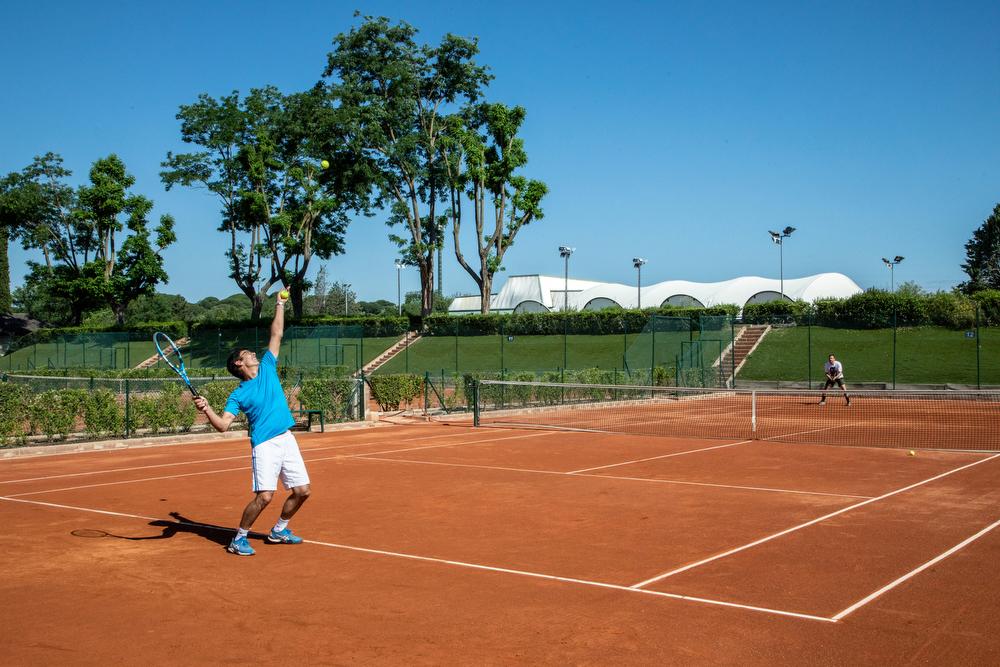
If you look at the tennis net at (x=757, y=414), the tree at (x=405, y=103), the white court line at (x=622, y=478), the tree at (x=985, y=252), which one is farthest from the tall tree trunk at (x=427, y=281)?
the tree at (x=985, y=252)

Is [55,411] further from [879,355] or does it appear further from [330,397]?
[879,355]

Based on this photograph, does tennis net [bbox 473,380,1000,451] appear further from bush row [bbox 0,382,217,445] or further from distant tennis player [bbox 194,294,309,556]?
distant tennis player [bbox 194,294,309,556]

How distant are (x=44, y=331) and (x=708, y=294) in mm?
49151

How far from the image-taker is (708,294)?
69.0 metres

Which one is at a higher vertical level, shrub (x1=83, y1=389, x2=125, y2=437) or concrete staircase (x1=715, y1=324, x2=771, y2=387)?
concrete staircase (x1=715, y1=324, x2=771, y2=387)

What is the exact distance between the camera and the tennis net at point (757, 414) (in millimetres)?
17922

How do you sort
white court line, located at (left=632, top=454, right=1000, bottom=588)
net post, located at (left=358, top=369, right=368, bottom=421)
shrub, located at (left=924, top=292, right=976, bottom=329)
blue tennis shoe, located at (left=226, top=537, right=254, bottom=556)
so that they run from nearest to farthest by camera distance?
white court line, located at (left=632, top=454, right=1000, bottom=588), blue tennis shoe, located at (left=226, top=537, right=254, bottom=556), net post, located at (left=358, top=369, right=368, bottom=421), shrub, located at (left=924, top=292, right=976, bottom=329)

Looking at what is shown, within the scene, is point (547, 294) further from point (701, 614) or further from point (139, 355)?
point (701, 614)

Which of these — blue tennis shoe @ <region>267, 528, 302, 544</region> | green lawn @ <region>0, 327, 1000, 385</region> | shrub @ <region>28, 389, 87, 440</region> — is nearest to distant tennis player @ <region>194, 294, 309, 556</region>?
blue tennis shoe @ <region>267, 528, 302, 544</region>

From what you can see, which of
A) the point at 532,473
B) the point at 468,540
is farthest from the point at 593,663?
the point at 532,473

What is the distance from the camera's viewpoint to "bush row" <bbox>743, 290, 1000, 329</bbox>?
3934cm

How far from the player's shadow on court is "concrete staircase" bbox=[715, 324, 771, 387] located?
2916cm

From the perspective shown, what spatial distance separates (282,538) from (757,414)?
1965 cm

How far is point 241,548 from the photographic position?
24.0 ft
